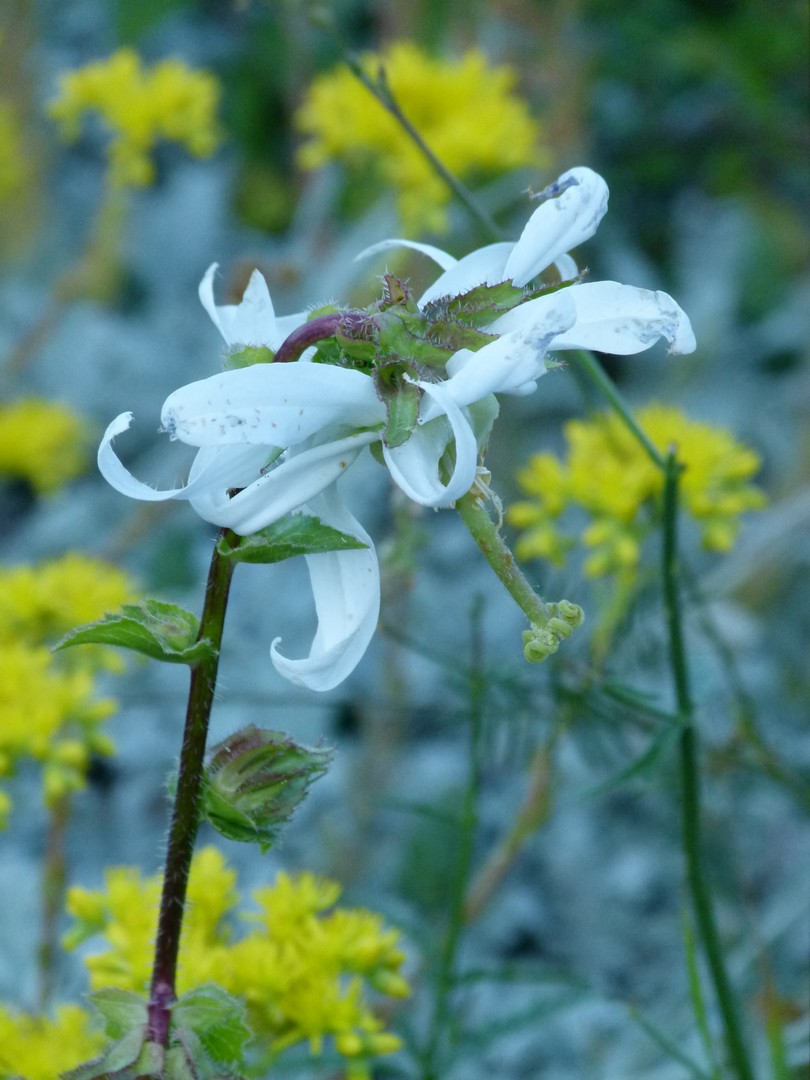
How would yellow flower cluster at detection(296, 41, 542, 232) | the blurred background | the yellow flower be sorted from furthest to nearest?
yellow flower cluster at detection(296, 41, 542, 232)
the blurred background
the yellow flower

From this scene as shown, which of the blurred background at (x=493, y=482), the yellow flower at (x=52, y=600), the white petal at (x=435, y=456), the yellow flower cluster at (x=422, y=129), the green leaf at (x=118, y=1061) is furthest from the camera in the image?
the yellow flower cluster at (x=422, y=129)

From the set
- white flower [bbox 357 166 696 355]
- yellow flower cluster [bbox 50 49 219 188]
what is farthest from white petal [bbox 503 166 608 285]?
yellow flower cluster [bbox 50 49 219 188]

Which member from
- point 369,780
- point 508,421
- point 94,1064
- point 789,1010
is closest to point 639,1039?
point 789,1010

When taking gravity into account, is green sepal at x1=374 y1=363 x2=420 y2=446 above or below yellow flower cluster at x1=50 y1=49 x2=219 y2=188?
below

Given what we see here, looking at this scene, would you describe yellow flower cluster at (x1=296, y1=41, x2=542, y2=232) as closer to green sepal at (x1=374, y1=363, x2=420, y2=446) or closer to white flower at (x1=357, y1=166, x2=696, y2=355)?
white flower at (x1=357, y1=166, x2=696, y2=355)

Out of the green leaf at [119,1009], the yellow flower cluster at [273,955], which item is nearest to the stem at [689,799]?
the yellow flower cluster at [273,955]

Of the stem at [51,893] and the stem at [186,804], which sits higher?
the stem at [51,893]

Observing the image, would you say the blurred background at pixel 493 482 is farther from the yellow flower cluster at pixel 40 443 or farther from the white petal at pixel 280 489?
the white petal at pixel 280 489
